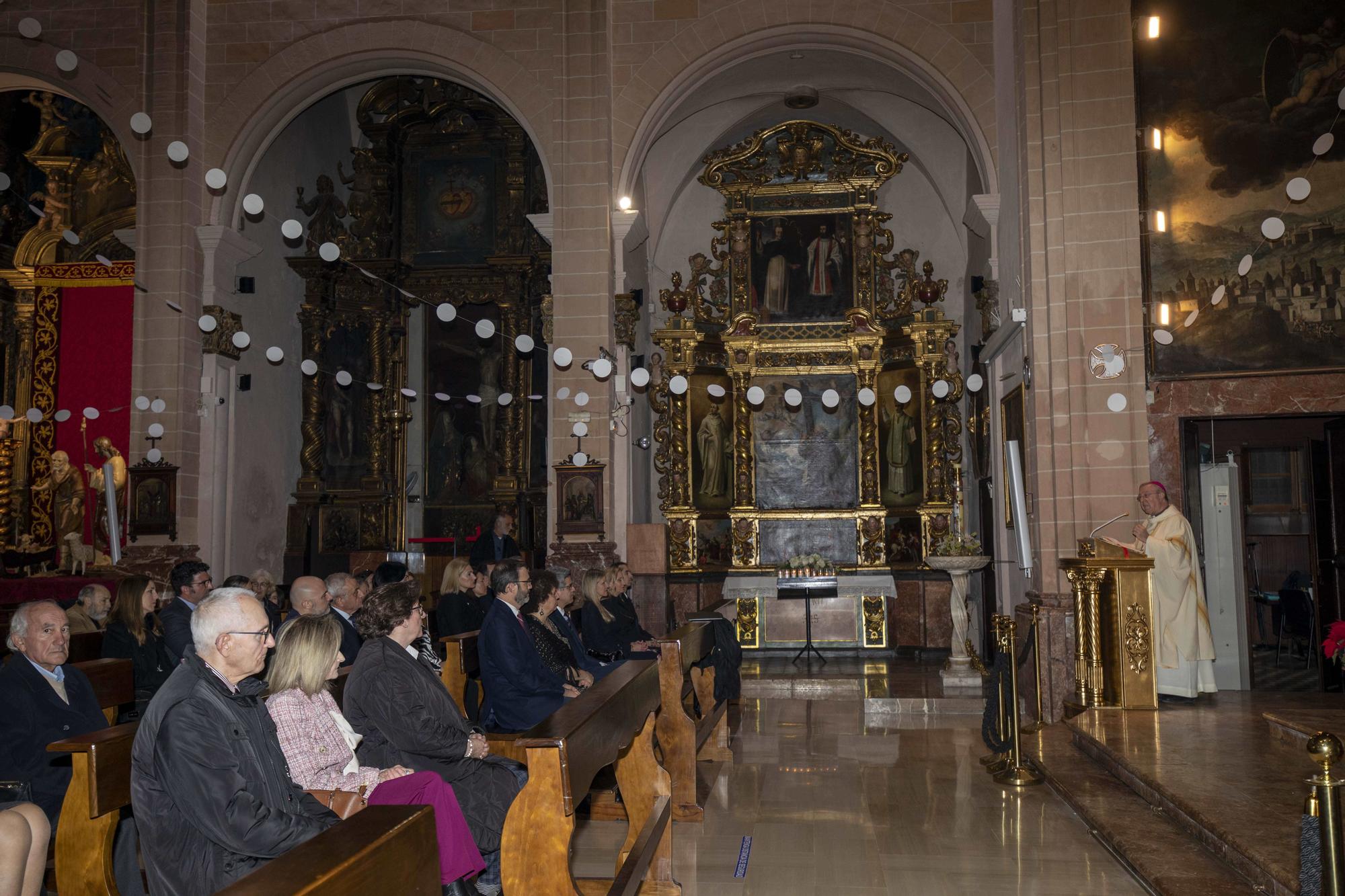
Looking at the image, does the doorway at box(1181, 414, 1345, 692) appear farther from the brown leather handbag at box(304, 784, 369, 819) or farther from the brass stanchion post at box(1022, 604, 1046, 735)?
the brown leather handbag at box(304, 784, 369, 819)

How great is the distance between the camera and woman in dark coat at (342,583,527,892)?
421cm

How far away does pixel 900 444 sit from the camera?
46.0 ft

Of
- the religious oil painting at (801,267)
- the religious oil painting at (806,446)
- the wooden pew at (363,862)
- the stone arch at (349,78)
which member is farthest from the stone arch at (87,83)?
the wooden pew at (363,862)

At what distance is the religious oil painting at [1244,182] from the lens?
27.6ft

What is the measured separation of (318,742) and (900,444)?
36.2ft

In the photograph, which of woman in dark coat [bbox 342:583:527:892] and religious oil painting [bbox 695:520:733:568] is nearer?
woman in dark coat [bbox 342:583:527:892]

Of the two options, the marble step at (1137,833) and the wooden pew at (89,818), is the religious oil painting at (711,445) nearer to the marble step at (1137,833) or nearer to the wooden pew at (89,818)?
the marble step at (1137,833)

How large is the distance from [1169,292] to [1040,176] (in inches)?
53.5

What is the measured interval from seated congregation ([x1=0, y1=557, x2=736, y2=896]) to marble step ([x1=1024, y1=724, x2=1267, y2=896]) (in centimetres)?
198

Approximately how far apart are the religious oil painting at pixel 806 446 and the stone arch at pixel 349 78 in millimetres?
4839

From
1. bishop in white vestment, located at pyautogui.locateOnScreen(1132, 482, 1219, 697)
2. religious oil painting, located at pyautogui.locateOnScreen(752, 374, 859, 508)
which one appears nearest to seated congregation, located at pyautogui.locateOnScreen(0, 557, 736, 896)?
bishop in white vestment, located at pyautogui.locateOnScreen(1132, 482, 1219, 697)

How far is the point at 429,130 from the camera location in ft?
49.1

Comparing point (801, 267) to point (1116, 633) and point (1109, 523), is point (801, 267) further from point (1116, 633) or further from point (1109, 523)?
point (1116, 633)

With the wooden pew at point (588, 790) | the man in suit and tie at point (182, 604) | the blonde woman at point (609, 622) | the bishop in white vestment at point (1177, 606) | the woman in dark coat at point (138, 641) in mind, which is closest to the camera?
the wooden pew at point (588, 790)
